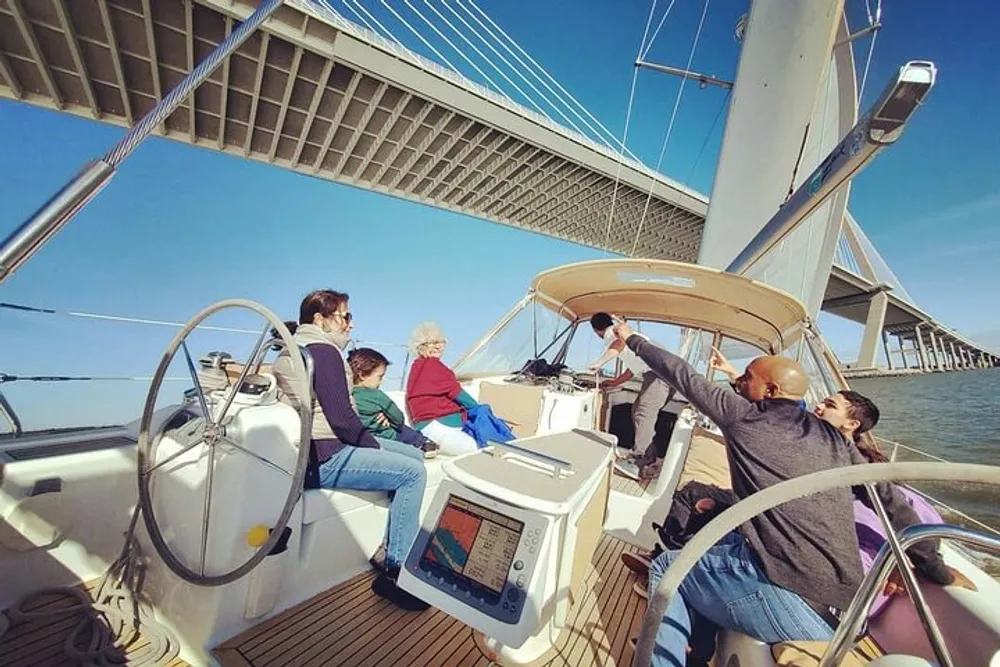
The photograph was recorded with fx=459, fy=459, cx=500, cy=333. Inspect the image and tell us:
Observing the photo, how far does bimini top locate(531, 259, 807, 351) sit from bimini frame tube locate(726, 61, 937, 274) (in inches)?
23.9

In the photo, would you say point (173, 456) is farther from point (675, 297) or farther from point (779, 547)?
point (675, 297)

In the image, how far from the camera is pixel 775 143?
739 cm

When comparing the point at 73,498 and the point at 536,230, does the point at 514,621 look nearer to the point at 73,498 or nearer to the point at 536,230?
the point at 73,498

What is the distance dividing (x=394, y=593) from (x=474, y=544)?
2.32ft

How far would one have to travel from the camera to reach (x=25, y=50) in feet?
50.4

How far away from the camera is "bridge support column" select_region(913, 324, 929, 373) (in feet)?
125

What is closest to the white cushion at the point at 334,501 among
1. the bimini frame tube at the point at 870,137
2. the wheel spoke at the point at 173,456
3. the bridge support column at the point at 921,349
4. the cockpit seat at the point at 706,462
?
the wheel spoke at the point at 173,456

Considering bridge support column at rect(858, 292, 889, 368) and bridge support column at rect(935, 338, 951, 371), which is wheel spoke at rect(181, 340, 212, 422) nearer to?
bridge support column at rect(858, 292, 889, 368)

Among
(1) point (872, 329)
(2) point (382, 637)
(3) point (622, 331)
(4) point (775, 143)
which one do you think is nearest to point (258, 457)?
(2) point (382, 637)

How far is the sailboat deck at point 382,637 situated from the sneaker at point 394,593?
25mm

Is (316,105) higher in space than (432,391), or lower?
higher

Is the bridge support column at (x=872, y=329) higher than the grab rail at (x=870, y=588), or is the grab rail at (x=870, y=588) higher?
the bridge support column at (x=872, y=329)

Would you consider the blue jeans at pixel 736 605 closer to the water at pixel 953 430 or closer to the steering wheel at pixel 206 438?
the steering wheel at pixel 206 438

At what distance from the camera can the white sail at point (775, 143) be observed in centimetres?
710
